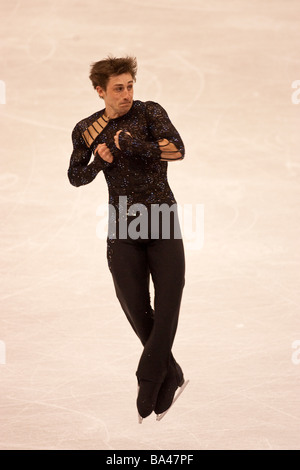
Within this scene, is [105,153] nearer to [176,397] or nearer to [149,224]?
[149,224]

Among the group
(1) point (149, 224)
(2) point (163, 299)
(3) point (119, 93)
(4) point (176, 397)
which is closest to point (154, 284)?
(2) point (163, 299)

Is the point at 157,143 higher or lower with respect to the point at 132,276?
higher

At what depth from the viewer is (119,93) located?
413 centimetres

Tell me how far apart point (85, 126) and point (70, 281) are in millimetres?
1874

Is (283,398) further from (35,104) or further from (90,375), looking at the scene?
(35,104)

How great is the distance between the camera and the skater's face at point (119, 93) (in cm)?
412

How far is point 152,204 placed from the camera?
4.16 metres

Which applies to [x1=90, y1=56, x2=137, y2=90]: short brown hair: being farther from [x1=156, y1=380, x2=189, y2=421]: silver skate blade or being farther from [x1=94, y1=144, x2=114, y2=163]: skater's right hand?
[x1=156, y1=380, x2=189, y2=421]: silver skate blade

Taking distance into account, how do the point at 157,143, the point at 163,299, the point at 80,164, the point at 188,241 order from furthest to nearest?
the point at 188,241, the point at 80,164, the point at 163,299, the point at 157,143

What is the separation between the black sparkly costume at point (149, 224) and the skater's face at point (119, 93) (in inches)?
2.4

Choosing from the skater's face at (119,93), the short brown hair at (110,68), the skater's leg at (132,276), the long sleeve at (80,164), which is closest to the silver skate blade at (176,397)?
the skater's leg at (132,276)

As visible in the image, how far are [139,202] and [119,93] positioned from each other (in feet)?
1.55

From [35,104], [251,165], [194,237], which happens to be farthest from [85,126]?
[35,104]

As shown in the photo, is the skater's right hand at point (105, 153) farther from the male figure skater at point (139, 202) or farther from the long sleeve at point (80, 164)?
the long sleeve at point (80, 164)
